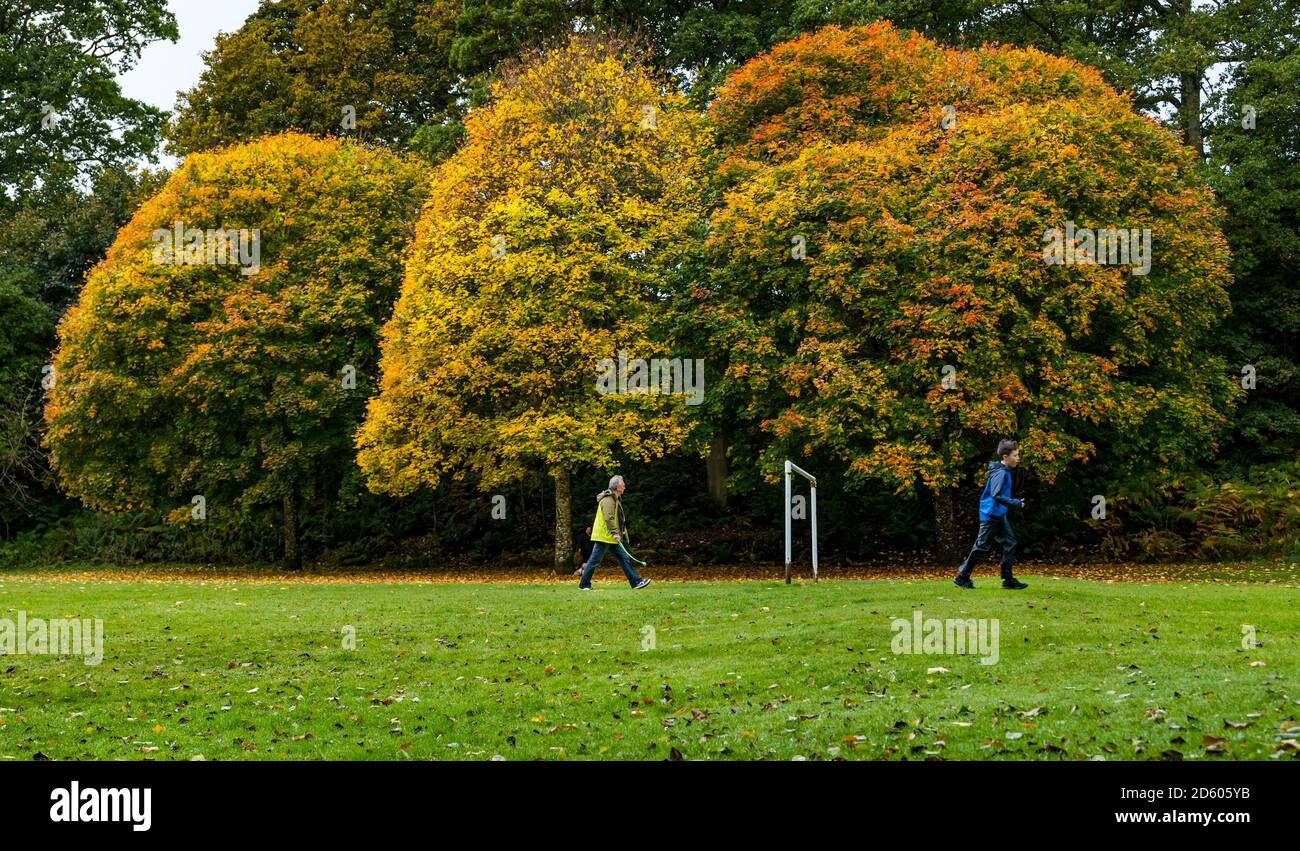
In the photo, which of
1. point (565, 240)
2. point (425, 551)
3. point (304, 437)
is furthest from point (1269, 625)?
point (425, 551)

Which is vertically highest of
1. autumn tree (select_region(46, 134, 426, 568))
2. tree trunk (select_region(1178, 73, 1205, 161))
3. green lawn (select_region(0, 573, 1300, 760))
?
tree trunk (select_region(1178, 73, 1205, 161))

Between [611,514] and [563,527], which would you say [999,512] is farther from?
[563,527]

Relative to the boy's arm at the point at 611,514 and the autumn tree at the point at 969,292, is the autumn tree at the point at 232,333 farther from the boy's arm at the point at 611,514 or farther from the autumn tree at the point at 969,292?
the boy's arm at the point at 611,514

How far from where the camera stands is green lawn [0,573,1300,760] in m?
9.01

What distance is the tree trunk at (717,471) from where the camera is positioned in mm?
37000

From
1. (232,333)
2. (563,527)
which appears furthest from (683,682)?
(232,333)

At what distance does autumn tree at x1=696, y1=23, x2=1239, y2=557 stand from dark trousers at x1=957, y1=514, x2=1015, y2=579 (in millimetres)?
8226

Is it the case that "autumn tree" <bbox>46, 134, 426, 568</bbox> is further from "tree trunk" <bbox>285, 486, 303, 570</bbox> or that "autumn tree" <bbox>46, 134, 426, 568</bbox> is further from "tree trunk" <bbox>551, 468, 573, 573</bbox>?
"tree trunk" <bbox>551, 468, 573, 573</bbox>

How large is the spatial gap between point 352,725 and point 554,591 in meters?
11.3

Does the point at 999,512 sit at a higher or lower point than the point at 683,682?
higher

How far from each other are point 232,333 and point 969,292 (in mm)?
20185

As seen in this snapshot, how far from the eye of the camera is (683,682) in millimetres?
11609

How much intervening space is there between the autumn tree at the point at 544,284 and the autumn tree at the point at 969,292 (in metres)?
2.02

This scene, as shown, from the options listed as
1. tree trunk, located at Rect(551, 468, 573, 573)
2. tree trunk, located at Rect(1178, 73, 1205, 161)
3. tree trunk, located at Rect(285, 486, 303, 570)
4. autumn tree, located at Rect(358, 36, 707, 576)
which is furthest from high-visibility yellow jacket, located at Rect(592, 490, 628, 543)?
tree trunk, located at Rect(1178, 73, 1205, 161)
